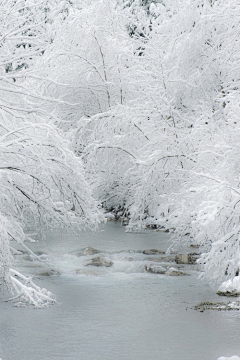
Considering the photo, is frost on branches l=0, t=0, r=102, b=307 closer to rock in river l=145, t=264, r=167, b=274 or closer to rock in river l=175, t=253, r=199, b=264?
rock in river l=145, t=264, r=167, b=274

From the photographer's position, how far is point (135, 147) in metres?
19.5

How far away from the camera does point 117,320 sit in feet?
32.7

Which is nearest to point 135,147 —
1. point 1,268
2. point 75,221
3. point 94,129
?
point 94,129

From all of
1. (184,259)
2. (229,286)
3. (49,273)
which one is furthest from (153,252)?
(229,286)

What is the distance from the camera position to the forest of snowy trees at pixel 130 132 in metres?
10.4

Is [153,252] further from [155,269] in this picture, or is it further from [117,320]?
[117,320]

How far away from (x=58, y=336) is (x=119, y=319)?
1.30 m

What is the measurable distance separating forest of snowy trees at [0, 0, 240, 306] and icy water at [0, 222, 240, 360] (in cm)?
66

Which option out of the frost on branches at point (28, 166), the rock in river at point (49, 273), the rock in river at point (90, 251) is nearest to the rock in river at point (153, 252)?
the rock in river at point (90, 251)

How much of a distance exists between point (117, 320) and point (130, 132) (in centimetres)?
946

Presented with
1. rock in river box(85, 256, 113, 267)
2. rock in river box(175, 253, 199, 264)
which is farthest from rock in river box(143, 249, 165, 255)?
rock in river box(85, 256, 113, 267)

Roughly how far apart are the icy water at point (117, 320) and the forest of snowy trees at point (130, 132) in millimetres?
661

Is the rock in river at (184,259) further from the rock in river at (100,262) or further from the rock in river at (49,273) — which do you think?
the rock in river at (49,273)

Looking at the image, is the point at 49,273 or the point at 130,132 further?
Result: the point at 130,132
